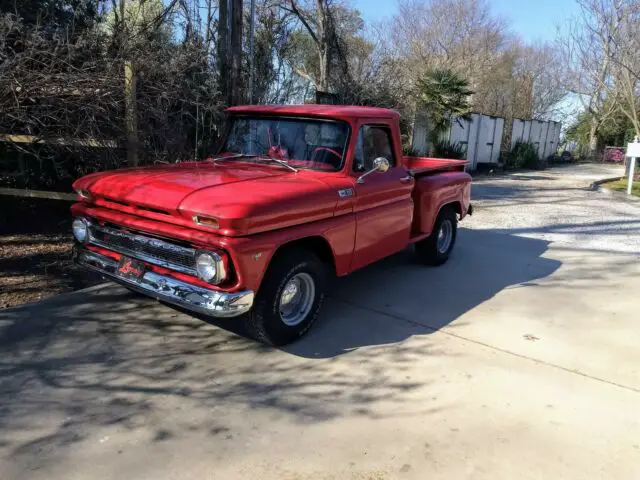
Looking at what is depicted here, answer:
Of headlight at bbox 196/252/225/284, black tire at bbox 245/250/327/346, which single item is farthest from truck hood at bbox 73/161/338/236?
black tire at bbox 245/250/327/346

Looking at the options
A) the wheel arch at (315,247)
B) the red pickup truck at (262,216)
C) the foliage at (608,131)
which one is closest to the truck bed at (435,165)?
the red pickup truck at (262,216)

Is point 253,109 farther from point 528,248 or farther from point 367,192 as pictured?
point 528,248

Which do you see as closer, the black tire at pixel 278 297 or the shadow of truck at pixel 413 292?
the black tire at pixel 278 297

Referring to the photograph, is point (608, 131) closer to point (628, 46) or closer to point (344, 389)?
point (628, 46)

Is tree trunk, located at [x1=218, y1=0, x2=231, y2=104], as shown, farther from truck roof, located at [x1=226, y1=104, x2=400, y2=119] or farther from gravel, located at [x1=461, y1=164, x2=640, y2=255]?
gravel, located at [x1=461, y1=164, x2=640, y2=255]

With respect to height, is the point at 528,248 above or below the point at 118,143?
below

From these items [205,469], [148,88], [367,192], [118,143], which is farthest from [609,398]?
[148,88]

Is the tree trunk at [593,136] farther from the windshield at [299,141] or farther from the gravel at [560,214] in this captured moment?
the windshield at [299,141]

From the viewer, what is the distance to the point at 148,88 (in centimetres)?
682

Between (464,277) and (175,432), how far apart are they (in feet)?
14.0

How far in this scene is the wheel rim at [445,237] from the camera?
6.83 m

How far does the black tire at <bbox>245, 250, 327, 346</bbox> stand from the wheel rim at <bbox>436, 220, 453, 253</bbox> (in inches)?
115

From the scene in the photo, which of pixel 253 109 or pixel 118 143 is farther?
pixel 118 143

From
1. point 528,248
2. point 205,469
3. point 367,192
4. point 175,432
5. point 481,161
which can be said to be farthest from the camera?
point 481,161
